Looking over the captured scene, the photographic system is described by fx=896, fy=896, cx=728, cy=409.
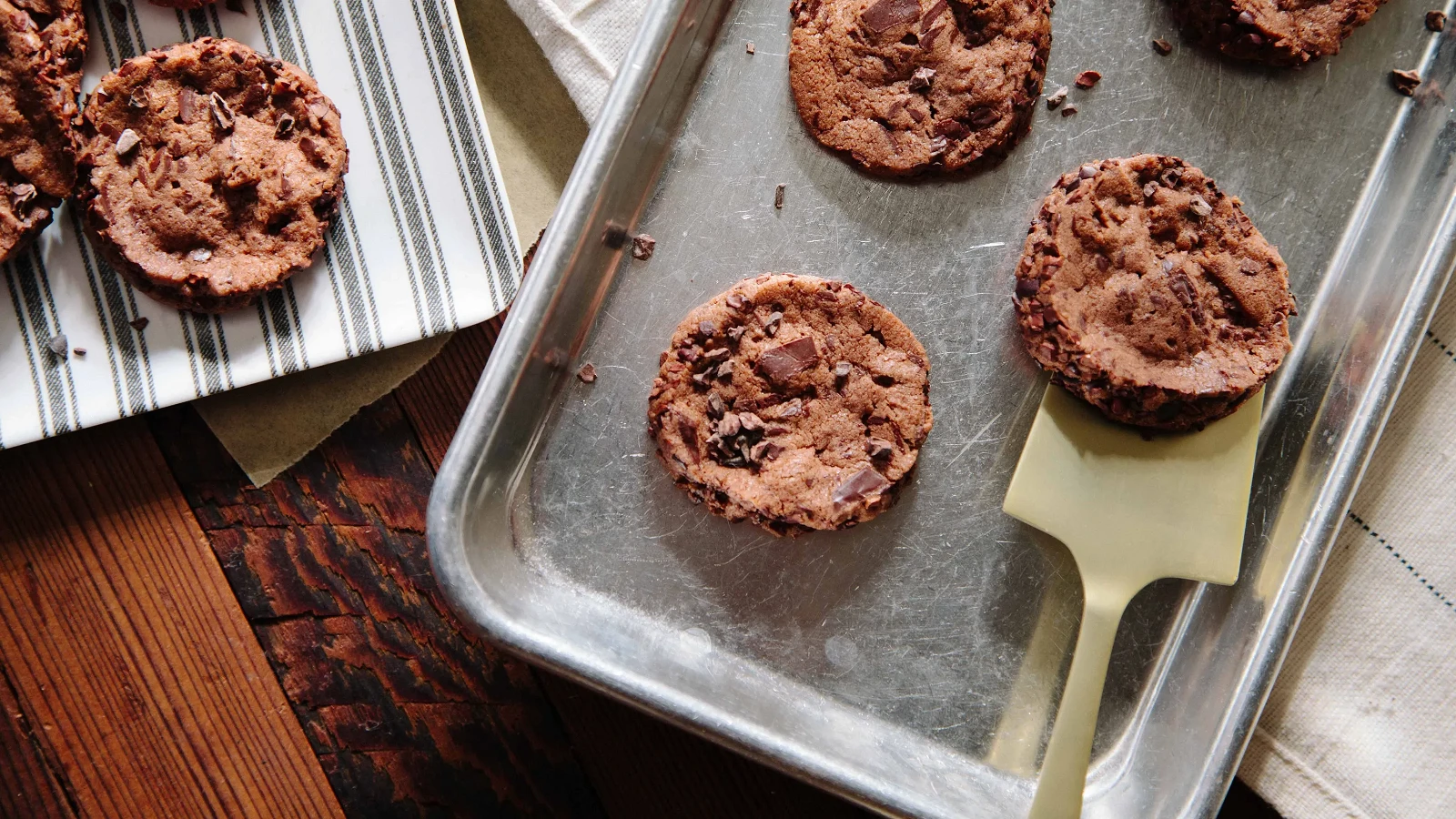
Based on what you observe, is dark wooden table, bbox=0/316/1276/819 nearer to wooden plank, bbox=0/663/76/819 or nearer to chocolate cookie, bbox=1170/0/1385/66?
→ wooden plank, bbox=0/663/76/819

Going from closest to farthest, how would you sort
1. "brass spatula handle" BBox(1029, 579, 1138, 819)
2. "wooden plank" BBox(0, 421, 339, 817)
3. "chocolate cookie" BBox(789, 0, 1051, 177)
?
"brass spatula handle" BBox(1029, 579, 1138, 819), "chocolate cookie" BBox(789, 0, 1051, 177), "wooden plank" BBox(0, 421, 339, 817)

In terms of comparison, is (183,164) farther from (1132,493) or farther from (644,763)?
(1132,493)

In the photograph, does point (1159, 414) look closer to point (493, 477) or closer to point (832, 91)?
point (832, 91)

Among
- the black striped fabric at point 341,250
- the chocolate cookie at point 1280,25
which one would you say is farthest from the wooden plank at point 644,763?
the chocolate cookie at point 1280,25

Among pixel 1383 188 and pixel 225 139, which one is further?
pixel 1383 188

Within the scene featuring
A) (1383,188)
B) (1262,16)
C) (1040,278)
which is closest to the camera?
(1040,278)

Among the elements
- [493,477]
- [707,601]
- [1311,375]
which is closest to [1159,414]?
[1311,375]

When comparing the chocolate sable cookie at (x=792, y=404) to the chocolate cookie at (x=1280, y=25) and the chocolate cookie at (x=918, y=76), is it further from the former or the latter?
the chocolate cookie at (x=1280, y=25)

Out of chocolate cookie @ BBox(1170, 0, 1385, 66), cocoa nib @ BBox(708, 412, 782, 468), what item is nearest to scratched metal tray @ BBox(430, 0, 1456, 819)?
chocolate cookie @ BBox(1170, 0, 1385, 66)
